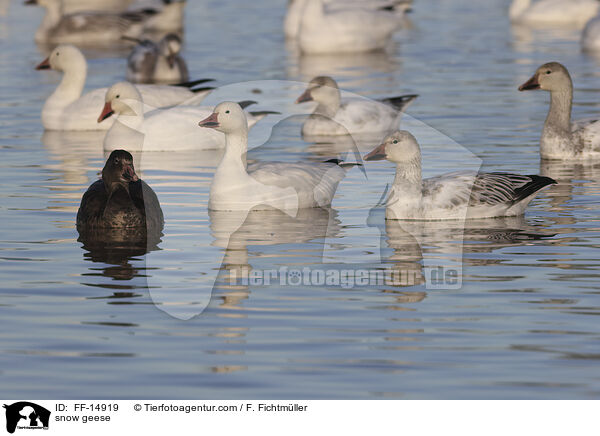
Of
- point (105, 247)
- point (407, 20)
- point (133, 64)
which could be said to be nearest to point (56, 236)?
point (105, 247)

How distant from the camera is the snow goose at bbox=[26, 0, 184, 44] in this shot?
28.4 meters

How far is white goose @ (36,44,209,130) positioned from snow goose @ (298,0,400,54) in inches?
304

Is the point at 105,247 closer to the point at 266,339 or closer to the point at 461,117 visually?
the point at 266,339

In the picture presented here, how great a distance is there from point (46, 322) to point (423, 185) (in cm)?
447

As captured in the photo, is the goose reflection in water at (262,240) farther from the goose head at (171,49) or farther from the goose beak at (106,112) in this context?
the goose head at (171,49)

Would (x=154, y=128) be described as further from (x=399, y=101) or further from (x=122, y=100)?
(x=399, y=101)

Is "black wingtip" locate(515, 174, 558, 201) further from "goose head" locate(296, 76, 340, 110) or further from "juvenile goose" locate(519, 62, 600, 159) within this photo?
"goose head" locate(296, 76, 340, 110)

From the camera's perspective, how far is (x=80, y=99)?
1872cm

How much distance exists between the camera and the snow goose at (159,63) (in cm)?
2212

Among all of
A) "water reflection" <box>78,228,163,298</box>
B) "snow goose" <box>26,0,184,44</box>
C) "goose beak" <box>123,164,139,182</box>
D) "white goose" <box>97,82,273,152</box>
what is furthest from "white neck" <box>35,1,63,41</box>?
"water reflection" <box>78,228,163,298</box>

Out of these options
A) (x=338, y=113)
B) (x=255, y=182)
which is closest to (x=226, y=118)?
(x=255, y=182)

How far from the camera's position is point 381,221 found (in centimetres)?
1191

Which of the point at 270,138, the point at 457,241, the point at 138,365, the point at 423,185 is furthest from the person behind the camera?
the point at 270,138
